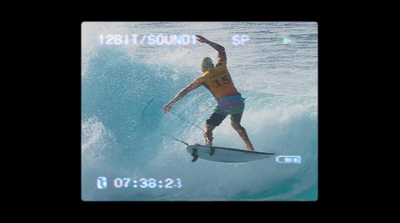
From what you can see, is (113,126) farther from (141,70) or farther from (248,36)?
(248,36)

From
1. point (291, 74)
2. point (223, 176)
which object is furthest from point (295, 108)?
point (223, 176)

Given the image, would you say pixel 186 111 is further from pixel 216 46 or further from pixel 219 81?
pixel 216 46

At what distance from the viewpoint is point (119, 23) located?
8258mm

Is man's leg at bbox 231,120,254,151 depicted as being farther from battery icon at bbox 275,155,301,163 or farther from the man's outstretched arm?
the man's outstretched arm

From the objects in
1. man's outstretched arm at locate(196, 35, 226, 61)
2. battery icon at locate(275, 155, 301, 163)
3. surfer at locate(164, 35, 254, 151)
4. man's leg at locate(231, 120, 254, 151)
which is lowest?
battery icon at locate(275, 155, 301, 163)

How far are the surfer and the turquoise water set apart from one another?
48 millimetres

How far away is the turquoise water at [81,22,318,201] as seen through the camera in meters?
8.26

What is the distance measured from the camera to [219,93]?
27.3ft

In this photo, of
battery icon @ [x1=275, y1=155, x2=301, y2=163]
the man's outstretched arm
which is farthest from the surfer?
battery icon @ [x1=275, y1=155, x2=301, y2=163]

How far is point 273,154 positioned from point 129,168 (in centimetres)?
136

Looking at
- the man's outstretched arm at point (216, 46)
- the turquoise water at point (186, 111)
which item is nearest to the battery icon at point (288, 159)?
the turquoise water at point (186, 111)

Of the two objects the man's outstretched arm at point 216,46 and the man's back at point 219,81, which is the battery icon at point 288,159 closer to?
the man's back at point 219,81

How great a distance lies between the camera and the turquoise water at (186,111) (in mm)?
8258

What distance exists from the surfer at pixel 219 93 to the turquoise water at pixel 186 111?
5cm
